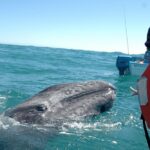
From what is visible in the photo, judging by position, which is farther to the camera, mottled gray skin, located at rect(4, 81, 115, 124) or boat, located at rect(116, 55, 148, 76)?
boat, located at rect(116, 55, 148, 76)

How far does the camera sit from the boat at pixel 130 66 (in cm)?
2733

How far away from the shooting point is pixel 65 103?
10586 millimetres

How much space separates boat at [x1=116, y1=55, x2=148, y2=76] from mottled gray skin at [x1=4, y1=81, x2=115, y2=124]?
50.1 ft

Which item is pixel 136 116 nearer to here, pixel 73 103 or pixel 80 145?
pixel 73 103

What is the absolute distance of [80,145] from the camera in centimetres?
955

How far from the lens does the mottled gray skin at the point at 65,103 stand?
982 centimetres

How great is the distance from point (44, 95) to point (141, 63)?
698 inches

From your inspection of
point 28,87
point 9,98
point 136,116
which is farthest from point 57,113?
Answer: point 28,87

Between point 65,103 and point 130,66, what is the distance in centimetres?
1817

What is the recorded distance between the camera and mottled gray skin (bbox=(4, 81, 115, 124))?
9.82m

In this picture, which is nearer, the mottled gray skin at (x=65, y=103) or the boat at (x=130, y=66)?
the mottled gray skin at (x=65, y=103)

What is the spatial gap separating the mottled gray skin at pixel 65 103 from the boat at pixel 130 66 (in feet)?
50.1

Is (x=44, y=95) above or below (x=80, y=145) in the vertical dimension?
above

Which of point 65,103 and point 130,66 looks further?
point 130,66
